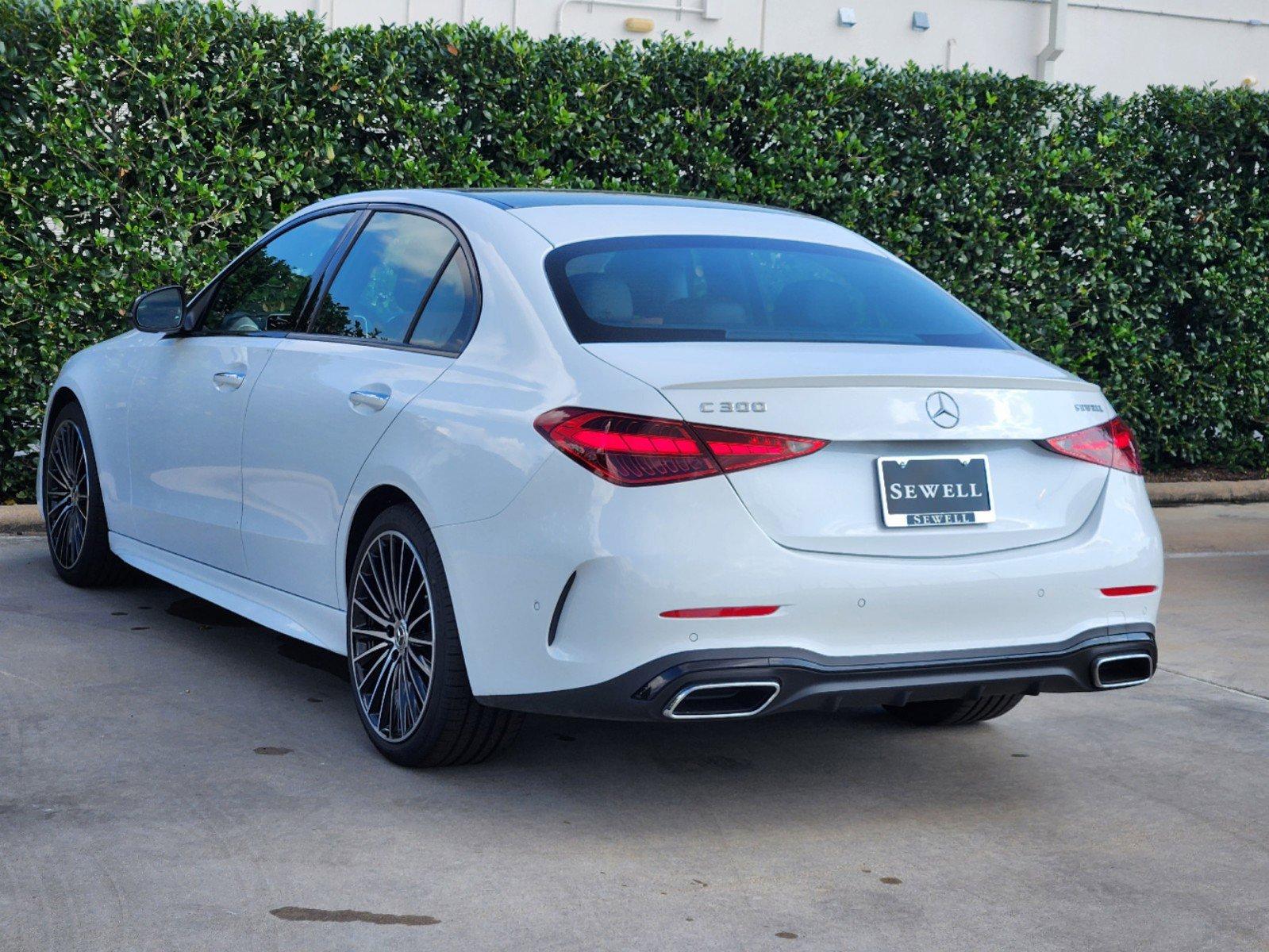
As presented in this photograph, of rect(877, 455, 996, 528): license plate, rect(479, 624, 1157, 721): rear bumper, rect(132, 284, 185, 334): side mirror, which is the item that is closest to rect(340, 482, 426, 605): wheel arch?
rect(479, 624, 1157, 721): rear bumper

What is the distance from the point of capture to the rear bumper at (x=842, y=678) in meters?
3.82

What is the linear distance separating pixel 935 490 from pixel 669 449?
0.69m

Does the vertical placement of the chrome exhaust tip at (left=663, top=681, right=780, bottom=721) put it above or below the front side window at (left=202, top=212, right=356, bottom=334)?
below

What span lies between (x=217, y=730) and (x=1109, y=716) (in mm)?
2926

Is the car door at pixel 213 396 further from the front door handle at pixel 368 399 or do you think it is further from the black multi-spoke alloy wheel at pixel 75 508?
the front door handle at pixel 368 399

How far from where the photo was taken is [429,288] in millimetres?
4832

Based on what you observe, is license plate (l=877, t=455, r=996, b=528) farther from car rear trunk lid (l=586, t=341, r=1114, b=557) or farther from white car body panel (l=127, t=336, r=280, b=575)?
white car body panel (l=127, t=336, r=280, b=575)

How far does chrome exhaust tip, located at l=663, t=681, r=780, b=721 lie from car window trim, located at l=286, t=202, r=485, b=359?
1.23 meters

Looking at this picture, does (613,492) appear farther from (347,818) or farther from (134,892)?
(134,892)

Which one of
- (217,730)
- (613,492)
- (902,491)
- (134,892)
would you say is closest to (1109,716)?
(902,491)

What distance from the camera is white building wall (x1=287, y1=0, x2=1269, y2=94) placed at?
56.1 feet

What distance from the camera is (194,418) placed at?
588cm

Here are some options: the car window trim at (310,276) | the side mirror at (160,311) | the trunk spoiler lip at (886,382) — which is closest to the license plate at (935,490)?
the trunk spoiler lip at (886,382)

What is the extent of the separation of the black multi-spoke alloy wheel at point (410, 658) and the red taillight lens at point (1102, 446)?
1.63 metres
